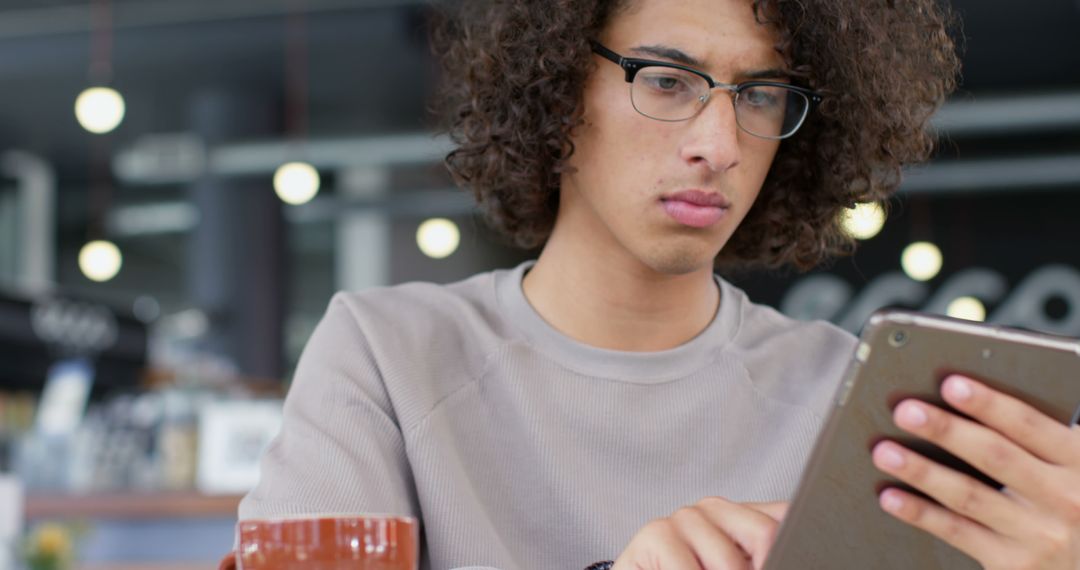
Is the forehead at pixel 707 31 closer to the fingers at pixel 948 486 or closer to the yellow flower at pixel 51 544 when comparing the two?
the fingers at pixel 948 486

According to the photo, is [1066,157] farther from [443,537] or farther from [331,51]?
[443,537]

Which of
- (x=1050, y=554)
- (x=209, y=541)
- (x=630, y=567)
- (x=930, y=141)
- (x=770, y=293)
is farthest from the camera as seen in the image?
(x=770, y=293)

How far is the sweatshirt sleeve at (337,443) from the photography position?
48.4 inches

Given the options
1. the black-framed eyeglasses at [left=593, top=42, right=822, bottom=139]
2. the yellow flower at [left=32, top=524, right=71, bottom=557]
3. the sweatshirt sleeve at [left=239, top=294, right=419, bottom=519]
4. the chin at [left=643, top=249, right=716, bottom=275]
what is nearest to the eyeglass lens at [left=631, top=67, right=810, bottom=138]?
the black-framed eyeglasses at [left=593, top=42, right=822, bottom=139]

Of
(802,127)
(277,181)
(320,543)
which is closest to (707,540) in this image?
(320,543)

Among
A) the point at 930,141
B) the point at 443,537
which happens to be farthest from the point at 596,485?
the point at 930,141

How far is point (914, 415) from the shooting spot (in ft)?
2.65

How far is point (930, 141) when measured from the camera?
1822mm

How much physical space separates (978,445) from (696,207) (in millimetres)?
625

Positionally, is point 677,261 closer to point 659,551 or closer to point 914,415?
point 659,551

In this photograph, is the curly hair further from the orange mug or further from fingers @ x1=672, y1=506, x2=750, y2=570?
the orange mug

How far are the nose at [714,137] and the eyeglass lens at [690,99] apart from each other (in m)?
0.01

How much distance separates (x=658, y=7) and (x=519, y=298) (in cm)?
39

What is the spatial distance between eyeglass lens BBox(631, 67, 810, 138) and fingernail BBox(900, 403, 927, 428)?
0.68m
